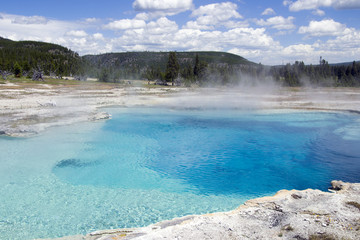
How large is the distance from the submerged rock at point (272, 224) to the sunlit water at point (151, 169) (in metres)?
1.45

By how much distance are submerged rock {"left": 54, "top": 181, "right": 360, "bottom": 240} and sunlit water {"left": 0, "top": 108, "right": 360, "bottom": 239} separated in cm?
145

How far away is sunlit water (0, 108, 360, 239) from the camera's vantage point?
8406 millimetres

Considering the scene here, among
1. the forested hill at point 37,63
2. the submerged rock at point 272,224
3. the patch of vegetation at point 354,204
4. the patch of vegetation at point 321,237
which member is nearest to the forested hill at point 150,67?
the forested hill at point 37,63

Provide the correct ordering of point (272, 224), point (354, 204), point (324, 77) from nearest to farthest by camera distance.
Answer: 1. point (272, 224)
2. point (354, 204)
3. point (324, 77)

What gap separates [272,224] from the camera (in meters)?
6.46

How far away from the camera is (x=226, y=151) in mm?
14992

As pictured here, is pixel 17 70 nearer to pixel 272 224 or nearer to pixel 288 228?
pixel 272 224

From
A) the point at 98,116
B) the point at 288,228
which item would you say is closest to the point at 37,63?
the point at 98,116

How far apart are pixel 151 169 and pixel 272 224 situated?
6763 millimetres

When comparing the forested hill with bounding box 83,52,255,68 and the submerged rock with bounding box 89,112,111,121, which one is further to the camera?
the forested hill with bounding box 83,52,255,68

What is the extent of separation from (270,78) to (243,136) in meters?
69.4

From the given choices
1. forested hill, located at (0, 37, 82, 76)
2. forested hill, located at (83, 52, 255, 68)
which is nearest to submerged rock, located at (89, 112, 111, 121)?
forested hill, located at (0, 37, 82, 76)

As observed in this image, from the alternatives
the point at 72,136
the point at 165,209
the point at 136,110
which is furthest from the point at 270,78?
the point at 165,209

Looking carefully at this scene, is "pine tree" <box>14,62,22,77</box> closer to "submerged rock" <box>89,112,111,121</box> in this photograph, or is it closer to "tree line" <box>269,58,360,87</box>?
"submerged rock" <box>89,112,111,121</box>
